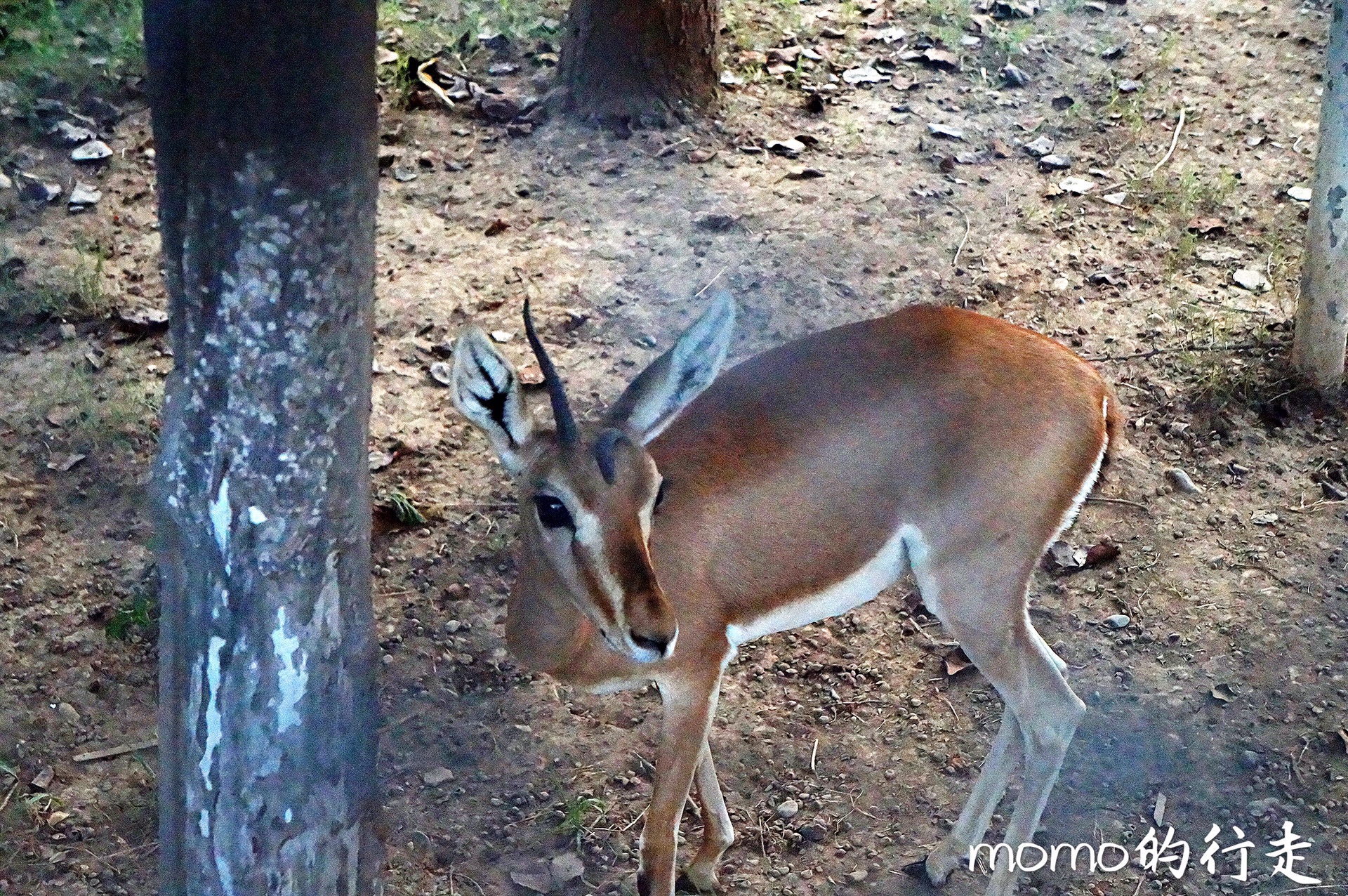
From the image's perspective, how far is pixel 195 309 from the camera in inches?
121

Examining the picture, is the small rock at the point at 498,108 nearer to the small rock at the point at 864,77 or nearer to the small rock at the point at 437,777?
the small rock at the point at 864,77

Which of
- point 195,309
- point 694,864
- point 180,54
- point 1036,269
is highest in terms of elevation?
point 180,54

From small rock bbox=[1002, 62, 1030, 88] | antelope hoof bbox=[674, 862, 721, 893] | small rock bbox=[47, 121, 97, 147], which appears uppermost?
small rock bbox=[1002, 62, 1030, 88]

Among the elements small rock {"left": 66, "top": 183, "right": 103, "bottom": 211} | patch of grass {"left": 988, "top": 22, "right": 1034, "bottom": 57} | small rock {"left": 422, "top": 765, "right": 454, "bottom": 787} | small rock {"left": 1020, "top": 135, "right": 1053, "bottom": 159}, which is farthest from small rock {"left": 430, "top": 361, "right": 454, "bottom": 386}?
patch of grass {"left": 988, "top": 22, "right": 1034, "bottom": 57}

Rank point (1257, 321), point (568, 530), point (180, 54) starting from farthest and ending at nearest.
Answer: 1. point (1257, 321)
2. point (568, 530)
3. point (180, 54)

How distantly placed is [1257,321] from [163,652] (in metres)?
5.33

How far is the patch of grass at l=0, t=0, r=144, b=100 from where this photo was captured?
26.6ft

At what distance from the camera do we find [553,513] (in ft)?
12.5

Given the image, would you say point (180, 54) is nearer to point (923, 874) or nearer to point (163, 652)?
point (163, 652)

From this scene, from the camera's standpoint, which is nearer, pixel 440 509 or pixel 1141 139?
pixel 440 509

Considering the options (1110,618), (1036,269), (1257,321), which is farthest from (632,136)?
(1110,618)

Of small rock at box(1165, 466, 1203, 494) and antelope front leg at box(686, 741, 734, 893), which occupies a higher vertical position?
small rock at box(1165, 466, 1203, 494)

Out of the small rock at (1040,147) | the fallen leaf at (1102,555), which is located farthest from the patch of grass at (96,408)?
the small rock at (1040,147)

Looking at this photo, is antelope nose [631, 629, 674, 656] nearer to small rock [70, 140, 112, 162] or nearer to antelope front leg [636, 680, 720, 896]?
antelope front leg [636, 680, 720, 896]
